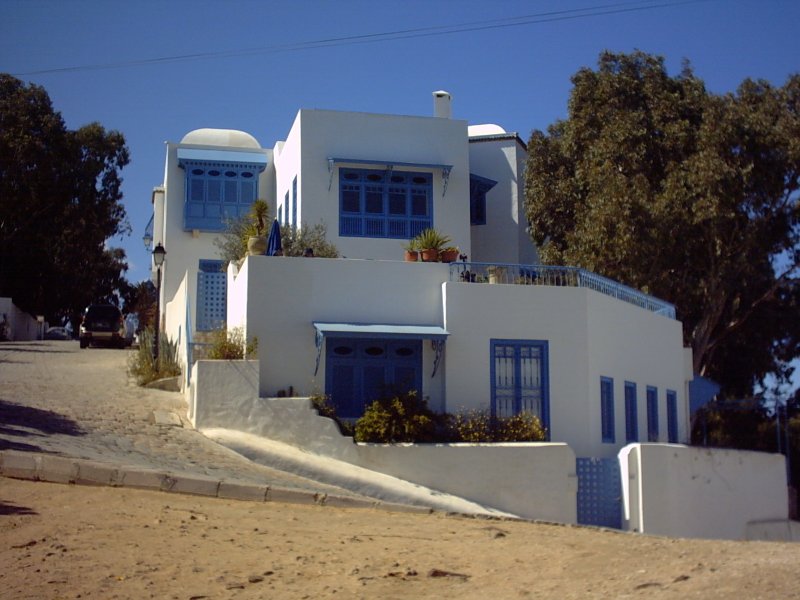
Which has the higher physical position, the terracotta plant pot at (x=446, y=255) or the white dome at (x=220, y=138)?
the white dome at (x=220, y=138)

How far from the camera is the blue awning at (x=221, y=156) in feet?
100

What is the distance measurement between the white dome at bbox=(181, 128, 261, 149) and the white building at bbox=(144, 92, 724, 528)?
328 centimetres

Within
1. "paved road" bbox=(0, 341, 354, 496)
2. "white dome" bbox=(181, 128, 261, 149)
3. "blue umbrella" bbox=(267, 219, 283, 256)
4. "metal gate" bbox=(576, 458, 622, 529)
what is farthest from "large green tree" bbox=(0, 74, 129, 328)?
"metal gate" bbox=(576, 458, 622, 529)

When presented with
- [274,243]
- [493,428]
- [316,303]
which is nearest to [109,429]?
[316,303]

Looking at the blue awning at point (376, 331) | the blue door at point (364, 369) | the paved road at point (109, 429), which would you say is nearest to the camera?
the paved road at point (109, 429)

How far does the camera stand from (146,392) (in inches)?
842

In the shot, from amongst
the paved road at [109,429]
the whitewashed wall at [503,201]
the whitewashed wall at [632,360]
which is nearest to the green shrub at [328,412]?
the paved road at [109,429]

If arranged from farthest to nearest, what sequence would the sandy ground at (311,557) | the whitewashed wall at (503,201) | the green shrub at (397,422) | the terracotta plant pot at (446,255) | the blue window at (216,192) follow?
the whitewashed wall at (503,201) < the blue window at (216,192) < the terracotta plant pot at (446,255) < the green shrub at (397,422) < the sandy ground at (311,557)

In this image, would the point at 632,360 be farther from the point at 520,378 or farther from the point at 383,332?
the point at 383,332

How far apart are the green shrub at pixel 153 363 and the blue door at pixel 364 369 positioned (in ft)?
19.6

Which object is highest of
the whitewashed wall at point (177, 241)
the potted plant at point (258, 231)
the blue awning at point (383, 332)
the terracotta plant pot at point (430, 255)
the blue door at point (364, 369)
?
the whitewashed wall at point (177, 241)

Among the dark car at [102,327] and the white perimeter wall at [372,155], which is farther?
the dark car at [102,327]

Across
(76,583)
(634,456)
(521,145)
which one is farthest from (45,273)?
(76,583)

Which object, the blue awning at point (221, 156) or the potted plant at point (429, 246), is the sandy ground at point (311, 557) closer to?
the potted plant at point (429, 246)
